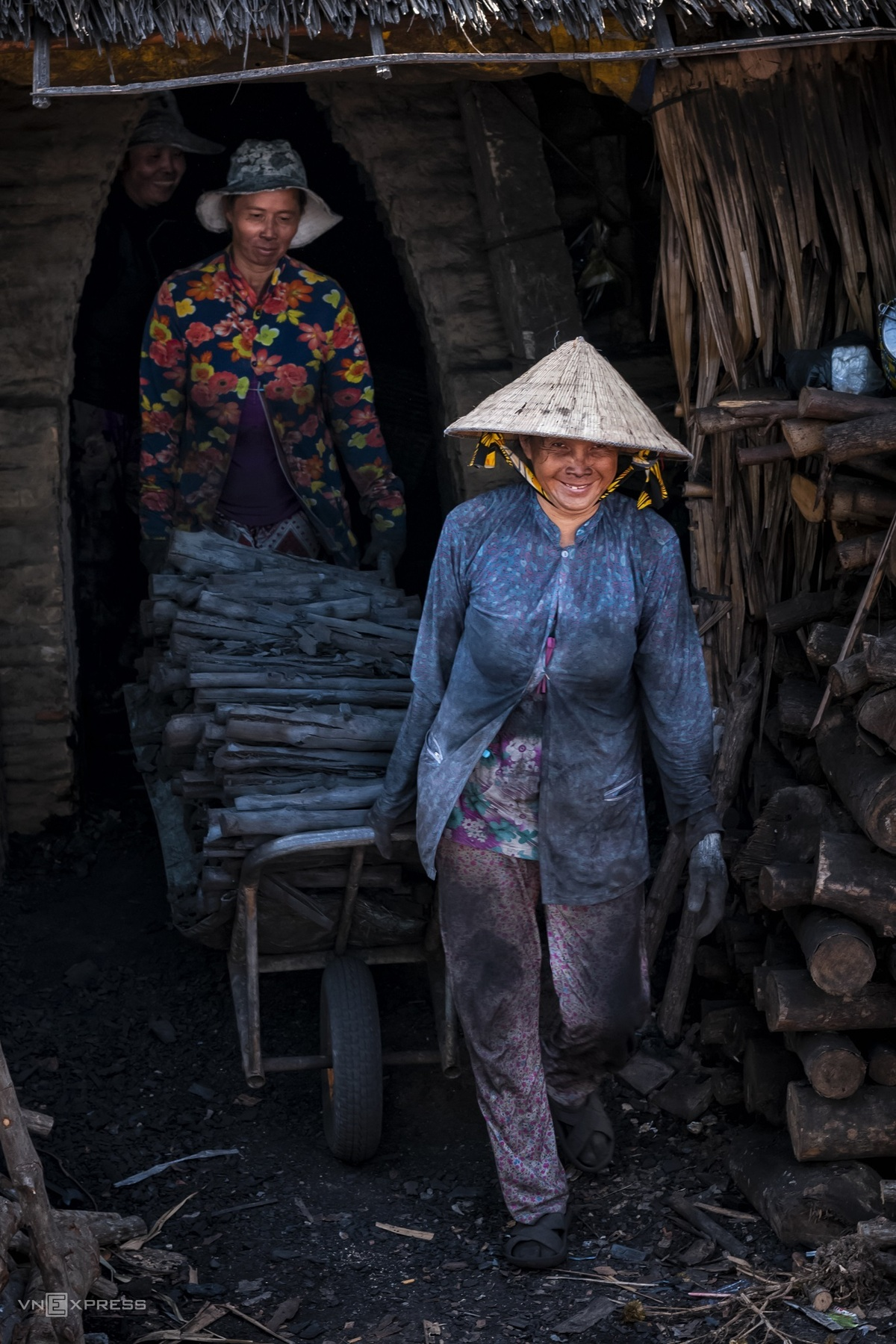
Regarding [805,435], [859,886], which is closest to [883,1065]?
[859,886]

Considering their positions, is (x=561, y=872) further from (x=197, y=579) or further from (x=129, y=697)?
(x=129, y=697)

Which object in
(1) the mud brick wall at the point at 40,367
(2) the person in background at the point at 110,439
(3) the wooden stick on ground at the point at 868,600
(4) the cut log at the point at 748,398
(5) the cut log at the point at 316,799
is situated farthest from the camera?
(2) the person in background at the point at 110,439

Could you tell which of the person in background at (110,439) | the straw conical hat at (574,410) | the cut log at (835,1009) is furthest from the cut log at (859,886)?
the person in background at (110,439)

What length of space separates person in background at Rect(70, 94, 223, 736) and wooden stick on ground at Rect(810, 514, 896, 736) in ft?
12.4

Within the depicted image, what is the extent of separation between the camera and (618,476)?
3.74 meters

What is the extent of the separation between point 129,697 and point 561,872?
2.19m

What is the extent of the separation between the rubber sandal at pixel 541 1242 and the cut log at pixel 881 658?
5.23 feet

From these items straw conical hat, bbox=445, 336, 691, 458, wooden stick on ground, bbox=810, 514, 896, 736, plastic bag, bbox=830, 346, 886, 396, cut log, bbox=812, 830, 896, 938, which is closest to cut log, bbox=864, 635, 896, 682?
wooden stick on ground, bbox=810, 514, 896, 736

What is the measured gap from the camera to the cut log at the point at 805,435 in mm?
3922

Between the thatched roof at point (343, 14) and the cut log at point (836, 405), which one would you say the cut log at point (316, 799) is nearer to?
the cut log at point (836, 405)

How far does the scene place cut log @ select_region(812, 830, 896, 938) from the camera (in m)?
3.53

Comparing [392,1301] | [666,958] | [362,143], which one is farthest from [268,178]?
[392,1301]

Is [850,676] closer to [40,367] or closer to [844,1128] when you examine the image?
[844,1128]

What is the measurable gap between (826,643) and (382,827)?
52.4 inches
